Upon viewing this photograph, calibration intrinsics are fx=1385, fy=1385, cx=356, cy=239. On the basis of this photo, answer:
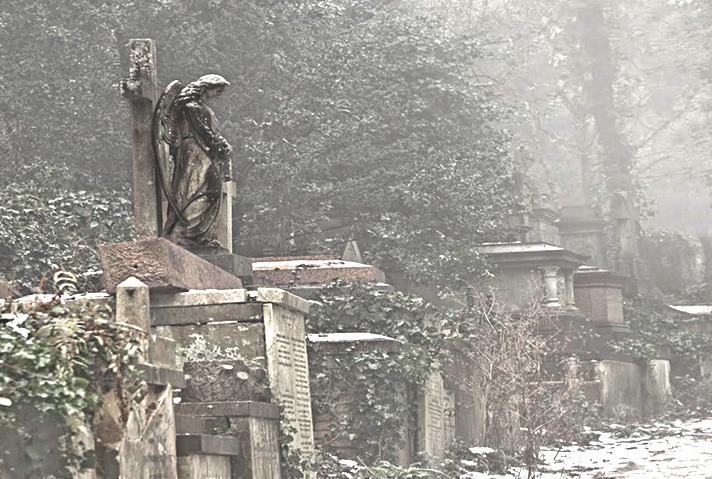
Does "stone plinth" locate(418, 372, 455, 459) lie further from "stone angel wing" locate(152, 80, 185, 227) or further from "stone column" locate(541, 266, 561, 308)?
"stone column" locate(541, 266, 561, 308)

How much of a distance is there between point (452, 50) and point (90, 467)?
22816 mm

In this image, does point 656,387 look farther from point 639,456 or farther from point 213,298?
point 213,298

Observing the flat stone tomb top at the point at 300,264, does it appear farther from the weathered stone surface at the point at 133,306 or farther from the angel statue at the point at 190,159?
the weathered stone surface at the point at 133,306

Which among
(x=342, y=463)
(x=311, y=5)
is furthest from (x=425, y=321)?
(x=311, y=5)

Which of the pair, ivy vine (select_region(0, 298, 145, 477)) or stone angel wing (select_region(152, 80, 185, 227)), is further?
stone angel wing (select_region(152, 80, 185, 227))

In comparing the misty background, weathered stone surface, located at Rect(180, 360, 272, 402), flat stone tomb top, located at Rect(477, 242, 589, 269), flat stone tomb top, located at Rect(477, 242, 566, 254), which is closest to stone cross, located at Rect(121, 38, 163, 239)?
weathered stone surface, located at Rect(180, 360, 272, 402)

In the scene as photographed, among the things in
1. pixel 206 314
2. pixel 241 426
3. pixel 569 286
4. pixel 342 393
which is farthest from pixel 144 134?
pixel 569 286

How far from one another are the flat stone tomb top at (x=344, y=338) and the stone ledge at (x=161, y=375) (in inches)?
222

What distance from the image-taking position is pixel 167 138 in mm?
11133

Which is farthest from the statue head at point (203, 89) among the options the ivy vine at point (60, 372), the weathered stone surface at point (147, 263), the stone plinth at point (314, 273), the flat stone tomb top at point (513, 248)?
the flat stone tomb top at point (513, 248)

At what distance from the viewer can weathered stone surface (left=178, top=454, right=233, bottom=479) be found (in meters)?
8.05

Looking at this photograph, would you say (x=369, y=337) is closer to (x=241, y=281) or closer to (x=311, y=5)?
(x=241, y=281)

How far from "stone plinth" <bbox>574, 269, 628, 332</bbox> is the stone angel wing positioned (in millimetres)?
18080

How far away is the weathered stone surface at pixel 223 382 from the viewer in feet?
32.1
